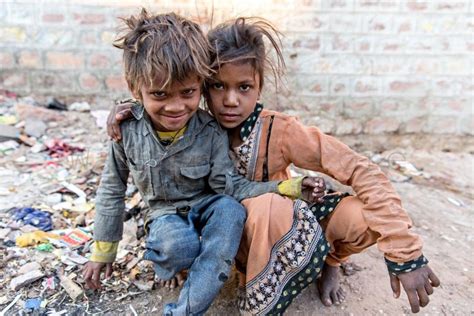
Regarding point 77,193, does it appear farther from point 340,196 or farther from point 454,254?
point 454,254

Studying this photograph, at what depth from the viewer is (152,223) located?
6.88 ft

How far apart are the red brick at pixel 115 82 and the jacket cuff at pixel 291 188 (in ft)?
10.7

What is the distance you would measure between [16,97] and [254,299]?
404cm

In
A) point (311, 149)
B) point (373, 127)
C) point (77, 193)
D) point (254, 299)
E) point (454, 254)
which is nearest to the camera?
point (254, 299)

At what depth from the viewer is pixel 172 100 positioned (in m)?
1.89

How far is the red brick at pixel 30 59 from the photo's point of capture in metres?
4.75

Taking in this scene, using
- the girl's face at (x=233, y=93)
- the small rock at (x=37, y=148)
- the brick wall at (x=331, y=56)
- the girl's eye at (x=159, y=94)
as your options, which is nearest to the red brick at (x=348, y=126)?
the brick wall at (x=331, y=56)

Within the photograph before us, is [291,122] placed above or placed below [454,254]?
above

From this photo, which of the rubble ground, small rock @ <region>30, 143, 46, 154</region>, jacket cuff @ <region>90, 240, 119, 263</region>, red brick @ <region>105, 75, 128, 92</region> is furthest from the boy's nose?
red brick @ <region>105, 75, 128, 92</region>

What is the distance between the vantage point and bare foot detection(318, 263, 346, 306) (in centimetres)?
226

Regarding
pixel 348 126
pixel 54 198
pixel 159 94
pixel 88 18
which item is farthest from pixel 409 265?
pixel 88 18

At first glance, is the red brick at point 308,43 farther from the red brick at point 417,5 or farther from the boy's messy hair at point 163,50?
the boy's messy hair at point 163,50

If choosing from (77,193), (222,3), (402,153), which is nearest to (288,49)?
(222,3)

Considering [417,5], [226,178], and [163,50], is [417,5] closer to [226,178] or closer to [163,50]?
[226,178]
